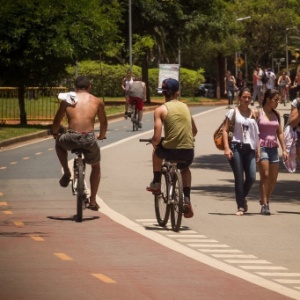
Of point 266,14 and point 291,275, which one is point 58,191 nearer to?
point 291,275

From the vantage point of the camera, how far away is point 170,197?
→ 15.2 metres

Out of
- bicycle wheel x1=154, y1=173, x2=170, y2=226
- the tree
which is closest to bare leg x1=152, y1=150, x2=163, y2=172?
bicycle wheel x1=154, y1=173, x2=170, y2=226

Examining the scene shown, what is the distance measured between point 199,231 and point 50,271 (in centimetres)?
414

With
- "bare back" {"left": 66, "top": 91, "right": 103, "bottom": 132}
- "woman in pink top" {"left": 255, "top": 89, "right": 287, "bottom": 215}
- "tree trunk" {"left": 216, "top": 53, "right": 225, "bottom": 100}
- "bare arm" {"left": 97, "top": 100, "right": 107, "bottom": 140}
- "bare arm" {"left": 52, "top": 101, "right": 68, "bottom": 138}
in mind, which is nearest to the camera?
"bare back" {"left": 66, "top": 91, "right": 103, "bottom": 132}

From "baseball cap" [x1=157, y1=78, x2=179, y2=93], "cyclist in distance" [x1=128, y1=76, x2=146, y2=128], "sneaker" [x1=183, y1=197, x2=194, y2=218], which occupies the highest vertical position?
"baseball cap" [x1=157, y1=78, x2=179, y2=93]

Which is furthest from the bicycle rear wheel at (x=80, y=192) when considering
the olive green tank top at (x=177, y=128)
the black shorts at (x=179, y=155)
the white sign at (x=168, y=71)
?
the white sign at (x=168, y=71)

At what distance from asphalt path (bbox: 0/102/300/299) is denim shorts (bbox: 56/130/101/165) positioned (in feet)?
2.81

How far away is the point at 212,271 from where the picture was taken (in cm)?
1190

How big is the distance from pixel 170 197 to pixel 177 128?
86 cm

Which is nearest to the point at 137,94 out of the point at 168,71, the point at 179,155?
the point at 168,71

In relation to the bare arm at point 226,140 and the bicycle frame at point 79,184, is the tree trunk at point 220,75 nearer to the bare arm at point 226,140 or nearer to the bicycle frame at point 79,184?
the bare arm at point 226,140

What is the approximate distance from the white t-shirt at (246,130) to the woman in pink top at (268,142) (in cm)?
39

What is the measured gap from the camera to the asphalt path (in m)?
10.7

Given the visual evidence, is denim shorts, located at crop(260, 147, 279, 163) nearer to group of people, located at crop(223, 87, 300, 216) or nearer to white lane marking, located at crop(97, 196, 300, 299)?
group of people, located at crop(223, 87, 300, 216)
